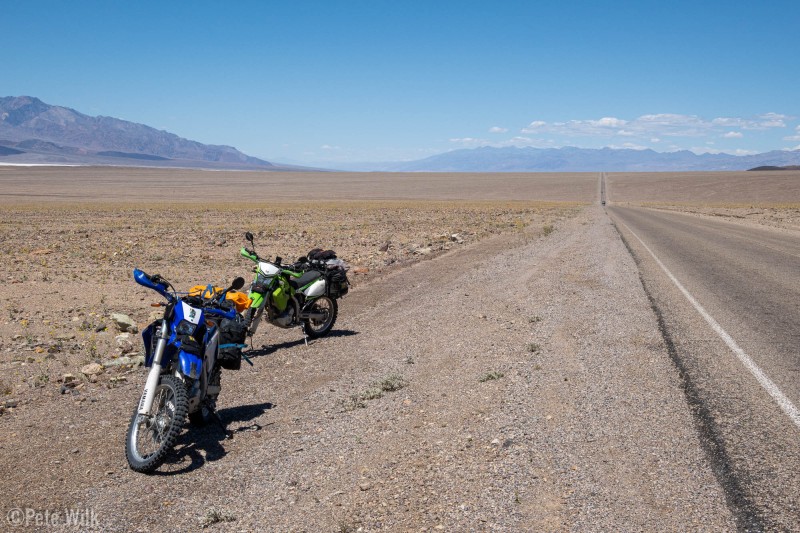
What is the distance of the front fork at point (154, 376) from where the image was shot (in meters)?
5.17

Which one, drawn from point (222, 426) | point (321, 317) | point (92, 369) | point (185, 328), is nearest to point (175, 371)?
point (185, 328)

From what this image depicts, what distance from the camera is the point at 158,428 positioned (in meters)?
5.21

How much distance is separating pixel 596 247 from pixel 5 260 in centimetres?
1778

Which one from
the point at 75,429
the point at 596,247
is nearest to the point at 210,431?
the point at 75,429

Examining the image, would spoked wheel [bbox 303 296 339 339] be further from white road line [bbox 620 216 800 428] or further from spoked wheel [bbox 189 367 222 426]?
white road line [bbox 620 216 800 428]

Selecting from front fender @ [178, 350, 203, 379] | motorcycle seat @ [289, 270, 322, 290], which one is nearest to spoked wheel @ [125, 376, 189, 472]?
front fender @ [178, 350, 203, 379]

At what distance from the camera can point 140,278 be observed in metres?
5.43

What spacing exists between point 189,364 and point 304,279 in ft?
13.2

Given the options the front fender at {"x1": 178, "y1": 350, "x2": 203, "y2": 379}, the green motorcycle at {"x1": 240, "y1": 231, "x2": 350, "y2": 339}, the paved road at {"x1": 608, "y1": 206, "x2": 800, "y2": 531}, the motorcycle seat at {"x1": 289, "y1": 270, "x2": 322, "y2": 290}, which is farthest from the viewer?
the motorcycle seat at {"x1": 289, "y1": 270, "x2": 322, "y2": 290}

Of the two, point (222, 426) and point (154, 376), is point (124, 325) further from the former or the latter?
point (154, 376)

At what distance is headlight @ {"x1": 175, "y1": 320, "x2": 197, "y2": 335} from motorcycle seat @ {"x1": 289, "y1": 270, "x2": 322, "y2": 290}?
3701 mm

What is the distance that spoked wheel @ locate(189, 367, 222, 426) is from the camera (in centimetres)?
581

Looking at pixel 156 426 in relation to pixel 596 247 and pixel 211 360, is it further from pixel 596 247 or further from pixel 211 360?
pixel 596 247

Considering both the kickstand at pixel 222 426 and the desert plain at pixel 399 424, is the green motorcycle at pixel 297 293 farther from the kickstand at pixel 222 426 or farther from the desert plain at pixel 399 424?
the kickstand at pixel 222 426
